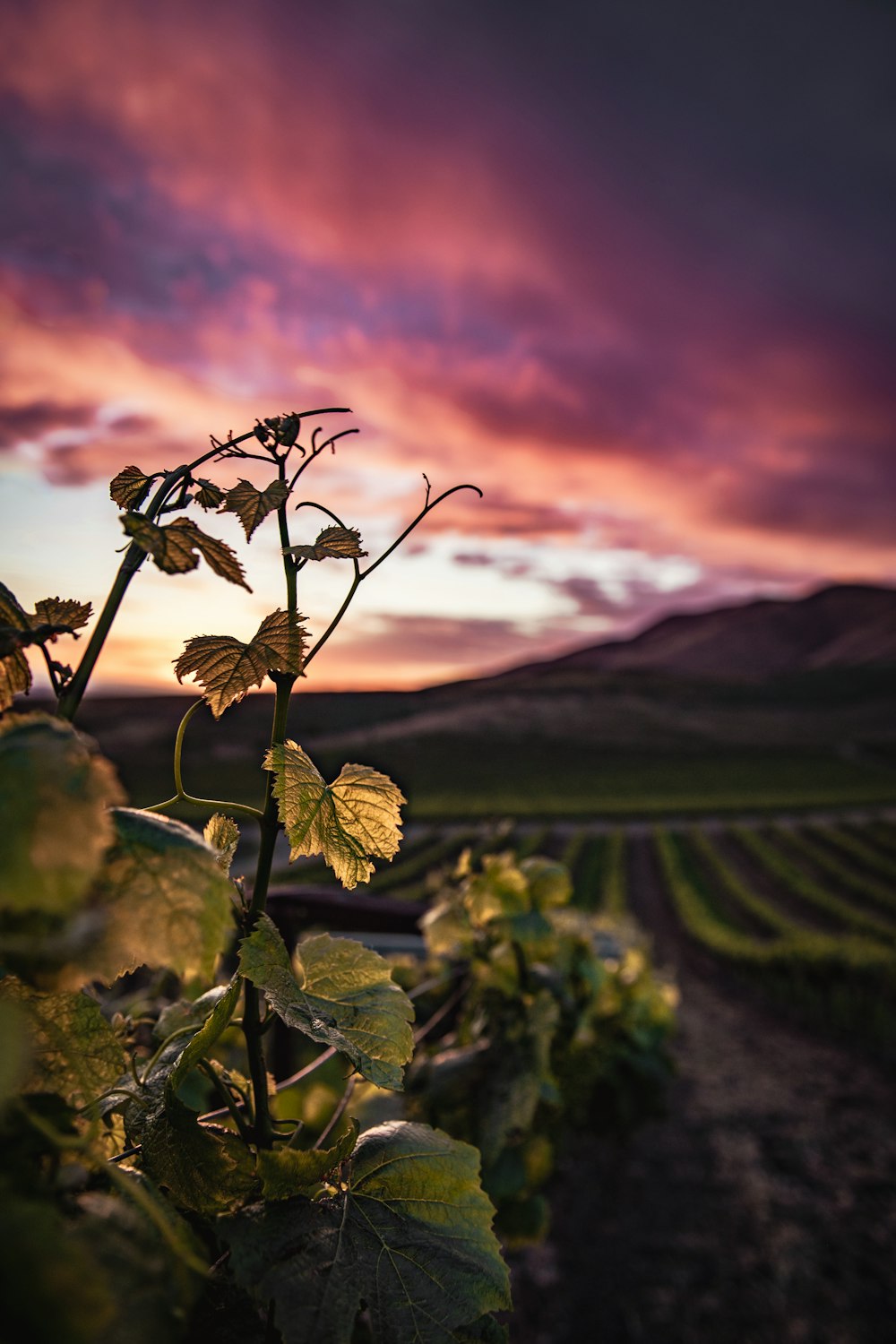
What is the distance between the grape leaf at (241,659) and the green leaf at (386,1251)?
525mm

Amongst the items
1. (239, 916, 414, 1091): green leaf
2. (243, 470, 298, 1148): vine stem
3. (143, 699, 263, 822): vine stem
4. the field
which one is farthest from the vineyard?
(143, 699, 263, 822): vine stem

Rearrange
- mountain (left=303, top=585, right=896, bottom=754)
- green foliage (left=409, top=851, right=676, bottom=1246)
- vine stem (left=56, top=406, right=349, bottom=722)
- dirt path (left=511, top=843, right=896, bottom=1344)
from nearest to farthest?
vine stem (left=56, top=406, right=349, bottom=722) → green foliage (left=409, top=851, right=676, bottom=1246) → dirt path (left=511, top=843, right=896, bottom=1344) → mountain (left=303, top=585, right=896, bottom=754)

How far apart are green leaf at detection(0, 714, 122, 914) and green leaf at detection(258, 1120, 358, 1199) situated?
439 millimetres

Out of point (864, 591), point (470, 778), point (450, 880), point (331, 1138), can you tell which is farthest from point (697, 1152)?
point (864, 591)

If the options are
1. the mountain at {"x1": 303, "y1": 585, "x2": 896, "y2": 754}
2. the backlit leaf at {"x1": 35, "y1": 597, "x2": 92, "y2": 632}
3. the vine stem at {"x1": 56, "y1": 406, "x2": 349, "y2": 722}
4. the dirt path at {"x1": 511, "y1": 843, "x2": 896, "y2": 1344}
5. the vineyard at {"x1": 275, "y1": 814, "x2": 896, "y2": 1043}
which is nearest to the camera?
the vine stem at {"x1": 56, "y1": 406, "x2": 349, "y2": 722}

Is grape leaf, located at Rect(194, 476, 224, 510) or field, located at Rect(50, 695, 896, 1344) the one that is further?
field, located at Rect(50, 695, 896, 1344)

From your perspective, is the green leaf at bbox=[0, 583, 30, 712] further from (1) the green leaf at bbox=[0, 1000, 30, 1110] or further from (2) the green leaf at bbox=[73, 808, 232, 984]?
(1) the green leaf at bbox=[0, 1000, 30, 1110]

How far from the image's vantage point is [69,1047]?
697 millimetres

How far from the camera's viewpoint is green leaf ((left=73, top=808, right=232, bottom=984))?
1.67 feet

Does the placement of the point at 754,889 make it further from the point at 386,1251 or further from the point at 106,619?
the point at 106,619

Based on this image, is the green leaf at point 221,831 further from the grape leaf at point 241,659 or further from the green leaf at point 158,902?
the green leaf at point 158,902

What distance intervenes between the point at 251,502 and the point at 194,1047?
1.86ft

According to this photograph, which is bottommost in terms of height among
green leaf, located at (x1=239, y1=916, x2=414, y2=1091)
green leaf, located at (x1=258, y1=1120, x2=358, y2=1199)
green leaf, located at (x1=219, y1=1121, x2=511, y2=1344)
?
green leaf, located at (x1=219, y1=1121, x2=511, y2=1344)

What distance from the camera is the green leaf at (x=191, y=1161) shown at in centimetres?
74
